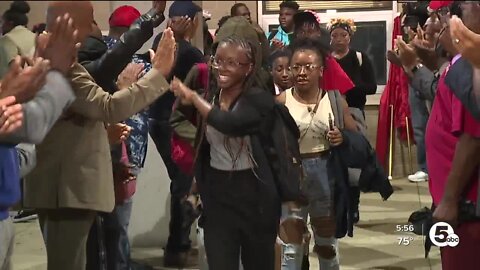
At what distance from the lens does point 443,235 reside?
170cm

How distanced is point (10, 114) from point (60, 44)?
5.7 inches

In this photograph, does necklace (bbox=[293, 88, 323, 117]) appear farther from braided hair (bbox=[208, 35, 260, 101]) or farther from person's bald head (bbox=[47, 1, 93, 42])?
person's bald head (bbox=[47, 1, 93, 42])

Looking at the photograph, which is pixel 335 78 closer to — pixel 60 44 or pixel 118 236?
pixel 118 236

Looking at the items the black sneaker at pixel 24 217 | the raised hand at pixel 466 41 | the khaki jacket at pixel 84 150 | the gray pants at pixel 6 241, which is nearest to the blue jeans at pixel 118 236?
the black sneaker at pixel 24 217

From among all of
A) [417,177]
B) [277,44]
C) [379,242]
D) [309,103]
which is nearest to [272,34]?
[277,44]

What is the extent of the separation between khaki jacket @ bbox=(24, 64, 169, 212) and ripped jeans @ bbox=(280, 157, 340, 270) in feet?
1.91

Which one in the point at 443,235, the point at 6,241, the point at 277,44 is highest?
the point at 277,44

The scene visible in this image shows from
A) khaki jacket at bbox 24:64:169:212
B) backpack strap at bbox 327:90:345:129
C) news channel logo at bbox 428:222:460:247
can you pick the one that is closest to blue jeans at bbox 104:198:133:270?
khaki jacket at bbox 24:64:169:212

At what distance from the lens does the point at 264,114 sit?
1.59 meters

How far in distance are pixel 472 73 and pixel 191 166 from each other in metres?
0.66

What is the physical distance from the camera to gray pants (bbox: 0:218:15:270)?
1425 mm

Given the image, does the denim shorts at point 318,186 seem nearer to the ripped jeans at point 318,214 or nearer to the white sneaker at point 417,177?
the ripped jeans at point 318,214

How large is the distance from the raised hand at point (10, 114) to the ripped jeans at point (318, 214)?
96 cm

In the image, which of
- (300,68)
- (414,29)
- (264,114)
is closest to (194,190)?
(264,114)
